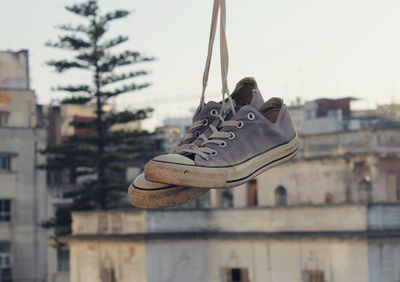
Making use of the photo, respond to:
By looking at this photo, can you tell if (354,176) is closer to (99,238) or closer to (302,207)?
(302,207)

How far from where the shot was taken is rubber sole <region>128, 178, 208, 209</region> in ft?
23.0

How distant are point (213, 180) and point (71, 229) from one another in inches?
1496

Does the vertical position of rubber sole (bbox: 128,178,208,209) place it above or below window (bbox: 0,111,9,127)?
below

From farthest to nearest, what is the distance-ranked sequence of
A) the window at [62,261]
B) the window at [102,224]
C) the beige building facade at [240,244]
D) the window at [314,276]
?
1. the window at [62,261]
2. the window at [102,224]
3. the window at [314,276]
4. the beige building facade at [240,244]

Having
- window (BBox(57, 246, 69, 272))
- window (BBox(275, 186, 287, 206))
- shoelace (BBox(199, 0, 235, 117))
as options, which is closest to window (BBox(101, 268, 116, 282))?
window (BBox(275, 186, 287, 206))

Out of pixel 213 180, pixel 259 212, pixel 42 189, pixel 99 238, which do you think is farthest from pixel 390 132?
pixel 213 180

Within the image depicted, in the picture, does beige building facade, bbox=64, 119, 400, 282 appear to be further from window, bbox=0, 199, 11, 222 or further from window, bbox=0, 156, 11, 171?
window, bbox=0, 156, 11, 171

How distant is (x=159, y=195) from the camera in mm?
7070

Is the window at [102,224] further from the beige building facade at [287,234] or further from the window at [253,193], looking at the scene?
the window at [253,193]

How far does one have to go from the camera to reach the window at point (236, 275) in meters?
40.6

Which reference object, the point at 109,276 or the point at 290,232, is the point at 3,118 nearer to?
A: the point at 109,276

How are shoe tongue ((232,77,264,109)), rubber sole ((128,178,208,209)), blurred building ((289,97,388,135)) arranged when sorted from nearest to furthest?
rubber sole ((128,178,208,209)), shoe tongue ((232,77,264,109)), blurred building ((289,97,388,135))

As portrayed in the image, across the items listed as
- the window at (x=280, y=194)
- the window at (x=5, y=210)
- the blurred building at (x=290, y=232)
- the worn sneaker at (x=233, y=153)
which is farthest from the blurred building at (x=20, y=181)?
the worn sneaker at (x=233, y=153)

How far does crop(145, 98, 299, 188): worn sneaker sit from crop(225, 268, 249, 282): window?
33069mm
